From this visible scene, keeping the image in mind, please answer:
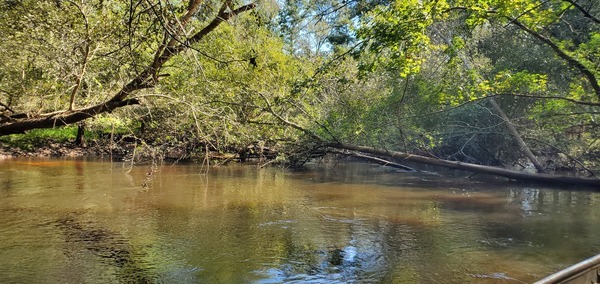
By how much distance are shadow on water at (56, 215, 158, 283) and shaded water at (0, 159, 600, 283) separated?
3 cm

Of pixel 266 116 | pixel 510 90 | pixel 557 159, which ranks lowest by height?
pixel 557 159

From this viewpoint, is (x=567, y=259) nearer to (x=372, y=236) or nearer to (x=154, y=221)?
(x=372, y=236)

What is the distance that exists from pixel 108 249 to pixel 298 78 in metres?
9.92

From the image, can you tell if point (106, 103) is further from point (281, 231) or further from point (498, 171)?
point (498, 171)

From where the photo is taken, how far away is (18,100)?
395 inches

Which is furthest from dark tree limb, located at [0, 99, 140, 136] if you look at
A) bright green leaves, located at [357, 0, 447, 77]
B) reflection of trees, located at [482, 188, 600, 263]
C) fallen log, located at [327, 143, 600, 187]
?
fallen log, located at [327, 143, 600, 187]

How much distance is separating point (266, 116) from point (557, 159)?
13464 mm

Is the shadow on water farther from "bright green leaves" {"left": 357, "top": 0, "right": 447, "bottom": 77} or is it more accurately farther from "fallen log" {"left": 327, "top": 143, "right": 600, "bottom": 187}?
"fallen log" {"left": 327, "top": 143, "right": 600, "bottom": 187}

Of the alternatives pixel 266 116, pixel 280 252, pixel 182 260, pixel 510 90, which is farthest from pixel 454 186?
pixel 182 260

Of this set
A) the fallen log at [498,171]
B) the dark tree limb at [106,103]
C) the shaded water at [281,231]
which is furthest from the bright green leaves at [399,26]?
the fallen log at [498,171]

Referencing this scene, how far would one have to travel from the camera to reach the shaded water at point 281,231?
287 inches

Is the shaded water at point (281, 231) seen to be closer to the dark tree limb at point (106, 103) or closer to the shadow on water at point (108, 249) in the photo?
the shadow on water at point (108, 249)

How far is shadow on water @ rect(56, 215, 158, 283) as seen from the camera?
696 centimetres

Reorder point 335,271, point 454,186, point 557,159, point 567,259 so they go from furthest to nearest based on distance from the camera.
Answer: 1. point 557,159
2. point 454,186
3. point 567,259
4. point 335,271
